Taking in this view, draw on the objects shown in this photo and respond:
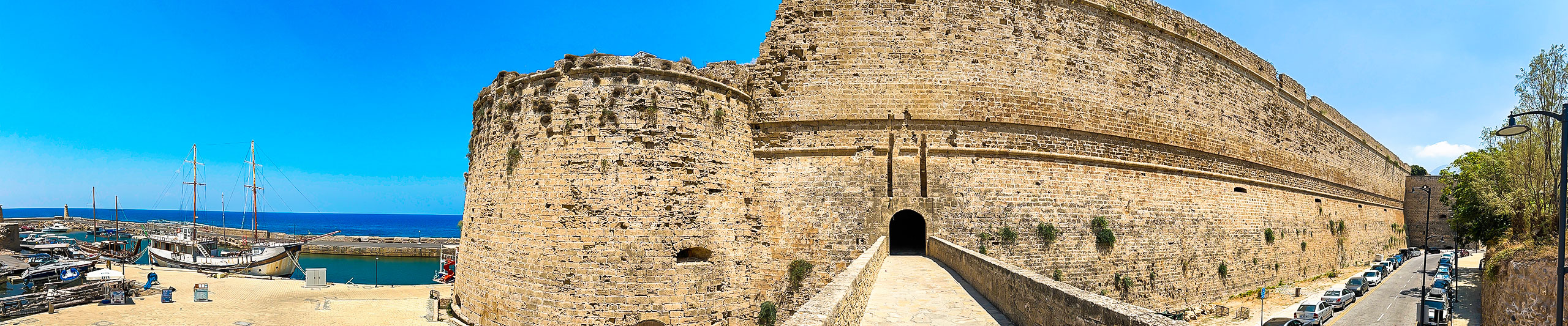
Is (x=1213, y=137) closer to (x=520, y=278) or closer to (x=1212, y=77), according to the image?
(x=1212, y=77)

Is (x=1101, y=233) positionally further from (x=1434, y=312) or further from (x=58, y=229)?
(x=58, y=229)

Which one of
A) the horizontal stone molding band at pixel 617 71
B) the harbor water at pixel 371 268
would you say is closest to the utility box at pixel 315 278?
the harbor water at pixel 371 268

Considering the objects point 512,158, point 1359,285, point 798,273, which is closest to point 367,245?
point 512,158

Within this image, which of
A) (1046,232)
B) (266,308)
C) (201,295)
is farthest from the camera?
(201,295)

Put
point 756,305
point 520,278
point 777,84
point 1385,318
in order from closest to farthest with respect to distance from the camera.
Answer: point 520,278 → point 756,305 → point 777,84 → point 1385,318

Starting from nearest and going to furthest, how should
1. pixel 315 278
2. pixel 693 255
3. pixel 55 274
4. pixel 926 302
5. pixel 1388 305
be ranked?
pixel 926 302 → pixel 693 255 → pixel 1388 305 → pixel 55 274 → pixel 315 278

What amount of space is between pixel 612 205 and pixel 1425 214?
5059 centimetres

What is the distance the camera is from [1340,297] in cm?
1859

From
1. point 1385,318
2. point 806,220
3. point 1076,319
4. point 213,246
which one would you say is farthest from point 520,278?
point 213,246

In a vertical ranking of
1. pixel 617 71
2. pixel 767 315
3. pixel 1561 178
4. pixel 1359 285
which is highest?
pixel 617 71

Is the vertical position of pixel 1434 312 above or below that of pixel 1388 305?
above

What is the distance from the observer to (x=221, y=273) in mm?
32469

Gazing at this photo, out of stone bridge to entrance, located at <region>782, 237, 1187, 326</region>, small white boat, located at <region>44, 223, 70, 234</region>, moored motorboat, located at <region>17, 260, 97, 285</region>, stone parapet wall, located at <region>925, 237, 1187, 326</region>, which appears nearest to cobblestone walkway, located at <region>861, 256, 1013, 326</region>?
stone bridge to entrance, located at <region>782, 237, 1187, 326</region>

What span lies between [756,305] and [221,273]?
33548mm
